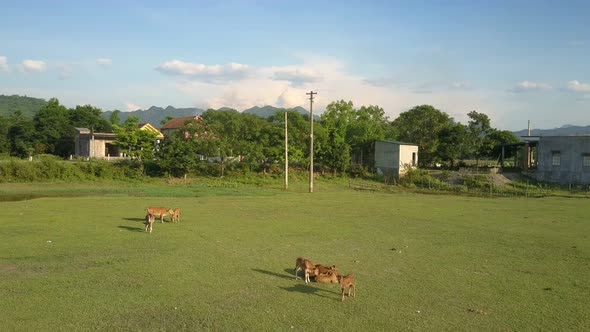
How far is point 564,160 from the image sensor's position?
48.2 metres

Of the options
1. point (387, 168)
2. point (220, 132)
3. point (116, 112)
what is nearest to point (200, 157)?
point (220, 132)

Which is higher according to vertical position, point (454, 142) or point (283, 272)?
point (454, 142)

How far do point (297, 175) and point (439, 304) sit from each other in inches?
1743

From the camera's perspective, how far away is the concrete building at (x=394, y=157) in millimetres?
54188

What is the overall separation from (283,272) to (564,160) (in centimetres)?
4603

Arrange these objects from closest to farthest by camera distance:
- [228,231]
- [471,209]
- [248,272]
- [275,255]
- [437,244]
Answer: [248,272] → [275,255] → [437,244] → [228,231] → [471,209]

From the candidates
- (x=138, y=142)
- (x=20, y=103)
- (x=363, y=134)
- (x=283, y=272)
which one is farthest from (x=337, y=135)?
(x=20, y=103)

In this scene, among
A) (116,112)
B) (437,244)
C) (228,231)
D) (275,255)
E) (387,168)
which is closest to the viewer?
(275,255)

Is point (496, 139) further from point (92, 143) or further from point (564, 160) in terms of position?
point (92, 143)

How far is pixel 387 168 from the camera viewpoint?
183ft

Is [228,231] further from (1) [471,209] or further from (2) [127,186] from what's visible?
(2) [127,186]

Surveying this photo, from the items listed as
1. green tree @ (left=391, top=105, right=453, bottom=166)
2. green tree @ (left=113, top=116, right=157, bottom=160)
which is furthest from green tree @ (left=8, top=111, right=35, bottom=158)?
green tree @ (left=391, top=105, right=453, bottom=166)

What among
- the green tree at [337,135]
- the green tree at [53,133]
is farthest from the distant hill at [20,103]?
the green tree at [337,135]

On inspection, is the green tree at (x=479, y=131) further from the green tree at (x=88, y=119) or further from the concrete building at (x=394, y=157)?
the green tree at (x=88, y=119)
